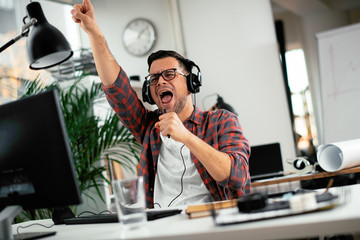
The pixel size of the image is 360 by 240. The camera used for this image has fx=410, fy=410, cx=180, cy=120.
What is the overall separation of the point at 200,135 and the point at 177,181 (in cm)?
23

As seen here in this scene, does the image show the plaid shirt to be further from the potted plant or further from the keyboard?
the potted plant

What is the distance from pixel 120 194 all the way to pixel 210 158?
0.52 meters

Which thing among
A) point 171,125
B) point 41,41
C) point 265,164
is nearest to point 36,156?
point 171,125

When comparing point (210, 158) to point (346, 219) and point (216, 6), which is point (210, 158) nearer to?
point (346, 219)

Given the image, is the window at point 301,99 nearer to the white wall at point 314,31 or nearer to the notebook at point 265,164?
the white wall at point 314,31

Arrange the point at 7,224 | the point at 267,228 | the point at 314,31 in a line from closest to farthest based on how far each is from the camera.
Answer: the point at 267,228
the point at 7,224
the point at 314,31

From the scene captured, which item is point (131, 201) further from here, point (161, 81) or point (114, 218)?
point (161, 81)

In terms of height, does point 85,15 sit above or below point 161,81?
above

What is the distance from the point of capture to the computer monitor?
1049 millimetres

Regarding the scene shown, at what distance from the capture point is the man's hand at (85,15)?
5.09ft

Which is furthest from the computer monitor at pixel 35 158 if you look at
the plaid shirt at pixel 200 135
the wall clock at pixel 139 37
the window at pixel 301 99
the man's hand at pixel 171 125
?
the window at pixel 301 99

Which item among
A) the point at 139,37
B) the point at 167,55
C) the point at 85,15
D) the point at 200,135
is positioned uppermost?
the point at 139,37

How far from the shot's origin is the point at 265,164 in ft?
9.59

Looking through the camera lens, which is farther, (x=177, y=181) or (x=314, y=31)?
(x=314, y=31)
